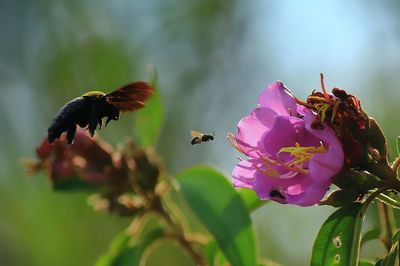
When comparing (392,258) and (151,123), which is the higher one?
(151,123)

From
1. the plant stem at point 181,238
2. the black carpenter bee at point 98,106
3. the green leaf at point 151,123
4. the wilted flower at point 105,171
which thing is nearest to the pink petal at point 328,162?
the black carpenter bee at point 98,106

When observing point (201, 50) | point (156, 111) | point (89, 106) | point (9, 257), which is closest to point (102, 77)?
point (201, 50)

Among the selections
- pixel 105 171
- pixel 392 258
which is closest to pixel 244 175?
pixel 392 258

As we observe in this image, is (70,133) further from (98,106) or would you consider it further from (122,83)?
(122,83)

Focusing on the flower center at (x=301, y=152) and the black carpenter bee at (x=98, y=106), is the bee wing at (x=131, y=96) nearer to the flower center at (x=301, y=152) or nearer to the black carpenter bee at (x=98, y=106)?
the black carpenter bee at (x=98, y=106)

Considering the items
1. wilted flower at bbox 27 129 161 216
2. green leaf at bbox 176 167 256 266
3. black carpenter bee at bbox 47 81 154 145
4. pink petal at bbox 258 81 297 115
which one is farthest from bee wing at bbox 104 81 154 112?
wilted flower at bbox 27 129 161 216
